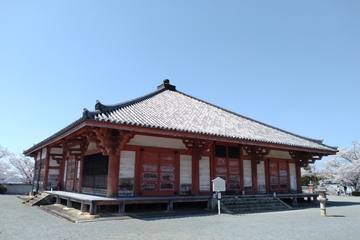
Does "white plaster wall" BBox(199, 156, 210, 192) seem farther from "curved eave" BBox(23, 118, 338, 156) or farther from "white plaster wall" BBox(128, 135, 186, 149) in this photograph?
"curved eave" BBox(23, 118, 338, 156)

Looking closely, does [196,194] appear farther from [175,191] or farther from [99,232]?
[99,232]

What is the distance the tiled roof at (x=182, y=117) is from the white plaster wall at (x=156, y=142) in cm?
90

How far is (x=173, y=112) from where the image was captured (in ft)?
52.3

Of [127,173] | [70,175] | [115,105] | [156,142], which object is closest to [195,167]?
[156,142]

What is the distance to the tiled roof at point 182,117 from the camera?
1212cm

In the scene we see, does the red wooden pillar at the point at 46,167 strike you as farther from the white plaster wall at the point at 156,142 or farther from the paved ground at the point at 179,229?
the white plaster wall at the point at 156,142

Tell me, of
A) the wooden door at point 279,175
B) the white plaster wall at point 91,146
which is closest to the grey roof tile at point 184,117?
the wooden door at point 279,175

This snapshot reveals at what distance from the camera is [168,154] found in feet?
46.1

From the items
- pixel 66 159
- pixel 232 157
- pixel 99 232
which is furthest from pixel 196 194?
pixel 66 159

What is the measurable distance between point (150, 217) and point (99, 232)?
3243mm

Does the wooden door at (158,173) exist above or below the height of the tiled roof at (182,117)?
below

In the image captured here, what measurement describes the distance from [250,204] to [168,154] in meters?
4.53

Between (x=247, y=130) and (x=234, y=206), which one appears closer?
(x=234, y=206)

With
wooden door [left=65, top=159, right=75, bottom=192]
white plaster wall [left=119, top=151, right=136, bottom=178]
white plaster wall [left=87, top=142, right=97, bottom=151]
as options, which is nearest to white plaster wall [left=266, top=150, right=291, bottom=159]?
white plaster wall [left=119, top=151, right=136, bottom=178]
